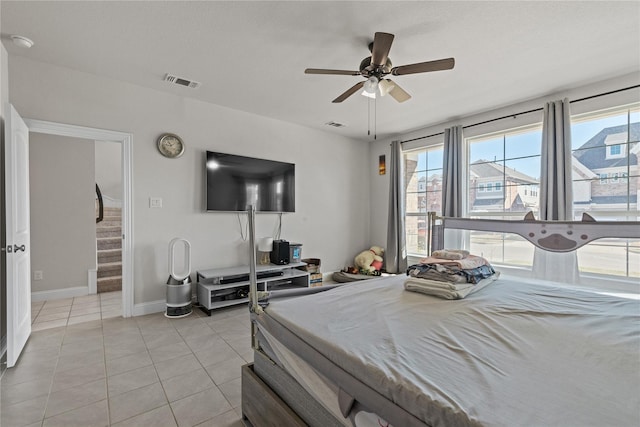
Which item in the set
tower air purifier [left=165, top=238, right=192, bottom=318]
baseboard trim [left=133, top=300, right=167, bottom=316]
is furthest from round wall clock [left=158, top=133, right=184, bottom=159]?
baseboard trim [left=133, top=300, right=167, bottom=316]

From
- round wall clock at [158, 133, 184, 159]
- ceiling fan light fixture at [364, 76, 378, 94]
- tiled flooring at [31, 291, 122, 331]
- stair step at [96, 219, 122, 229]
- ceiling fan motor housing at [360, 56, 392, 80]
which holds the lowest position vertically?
tiled flooring at [31, 291, 122, 331]

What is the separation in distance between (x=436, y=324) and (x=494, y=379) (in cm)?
42

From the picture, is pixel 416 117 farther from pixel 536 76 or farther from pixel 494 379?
pixel 494 379

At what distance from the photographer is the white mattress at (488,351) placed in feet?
2.34

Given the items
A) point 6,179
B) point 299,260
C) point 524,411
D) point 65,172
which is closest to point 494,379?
point 524,411

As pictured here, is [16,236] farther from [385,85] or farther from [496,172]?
[496,172]

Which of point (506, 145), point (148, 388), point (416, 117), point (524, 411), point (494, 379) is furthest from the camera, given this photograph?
point (416, 117)

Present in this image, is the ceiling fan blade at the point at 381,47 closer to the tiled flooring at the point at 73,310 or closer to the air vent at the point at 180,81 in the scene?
the air vent at the point at 180,81

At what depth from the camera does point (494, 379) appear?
83 centimetres

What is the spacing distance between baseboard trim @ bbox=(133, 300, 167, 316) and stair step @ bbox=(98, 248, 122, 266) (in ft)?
5.52

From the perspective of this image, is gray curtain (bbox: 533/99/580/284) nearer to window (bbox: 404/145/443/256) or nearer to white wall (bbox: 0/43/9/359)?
window (bbox: 404/145/443/256)

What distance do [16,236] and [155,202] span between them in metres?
1.21

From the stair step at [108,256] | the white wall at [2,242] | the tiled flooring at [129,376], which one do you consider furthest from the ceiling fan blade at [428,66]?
the stair step at [108,256]

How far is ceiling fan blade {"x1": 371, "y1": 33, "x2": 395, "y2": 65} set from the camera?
192 cm
